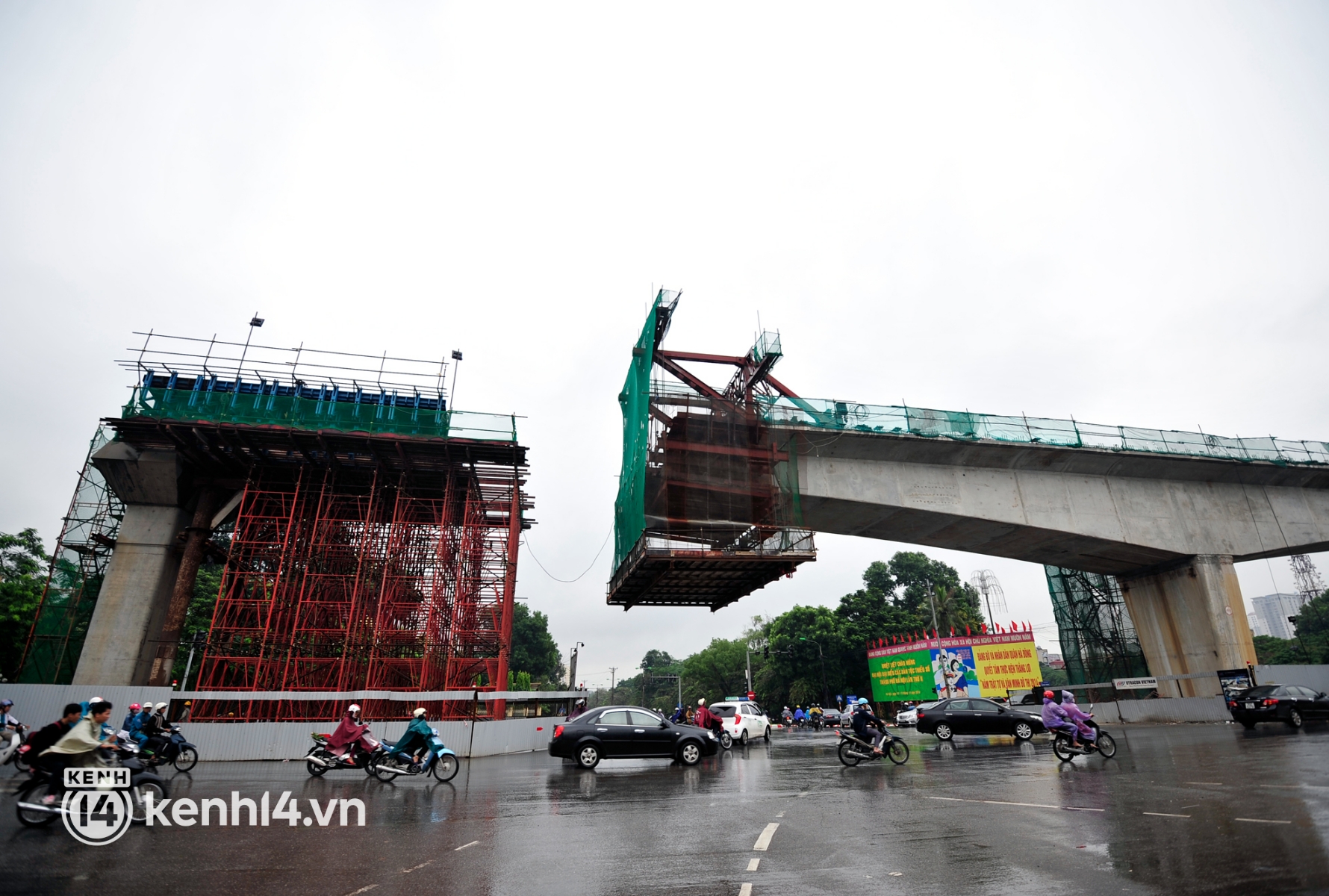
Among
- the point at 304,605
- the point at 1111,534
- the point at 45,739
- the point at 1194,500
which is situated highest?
the point at 1194,500

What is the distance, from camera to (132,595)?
2592cm

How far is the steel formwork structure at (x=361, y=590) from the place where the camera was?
26078 millimetres

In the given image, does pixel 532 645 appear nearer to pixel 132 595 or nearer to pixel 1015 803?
pixel 132 595

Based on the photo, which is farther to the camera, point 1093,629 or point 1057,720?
point 1093,629

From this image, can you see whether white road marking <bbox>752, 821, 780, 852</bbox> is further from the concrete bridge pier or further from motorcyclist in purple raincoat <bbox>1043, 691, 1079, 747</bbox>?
the concrete bridge pier

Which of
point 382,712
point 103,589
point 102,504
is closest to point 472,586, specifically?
point 382,712

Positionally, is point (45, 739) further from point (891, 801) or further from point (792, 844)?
point (891, 801)

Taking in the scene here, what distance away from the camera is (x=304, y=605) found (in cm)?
2780

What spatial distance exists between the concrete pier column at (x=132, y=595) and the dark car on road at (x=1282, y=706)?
38071mm

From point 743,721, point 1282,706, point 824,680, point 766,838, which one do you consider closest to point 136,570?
point 743,721

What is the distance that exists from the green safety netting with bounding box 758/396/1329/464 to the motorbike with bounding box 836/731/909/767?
1072cm

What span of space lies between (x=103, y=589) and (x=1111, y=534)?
38758mm

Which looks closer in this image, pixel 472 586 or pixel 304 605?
pixel 304 605

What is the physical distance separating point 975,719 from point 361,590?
23.7 m
